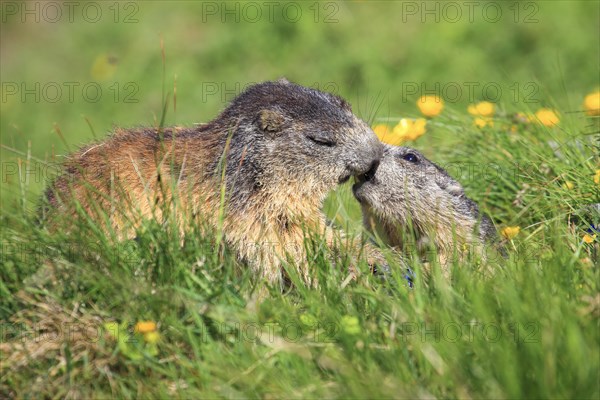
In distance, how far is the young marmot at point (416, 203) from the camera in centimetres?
531

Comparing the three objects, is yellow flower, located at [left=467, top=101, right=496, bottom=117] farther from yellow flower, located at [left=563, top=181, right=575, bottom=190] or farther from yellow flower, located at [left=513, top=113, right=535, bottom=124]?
yellow flower, located at [left=563, top=181, right=575, bottom=190]

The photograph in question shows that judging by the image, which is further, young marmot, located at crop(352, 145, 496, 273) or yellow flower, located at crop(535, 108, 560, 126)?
yellow flower, located at crop(535, 108, 560, 126)

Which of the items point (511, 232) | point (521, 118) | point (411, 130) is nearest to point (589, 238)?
point (511, 232)

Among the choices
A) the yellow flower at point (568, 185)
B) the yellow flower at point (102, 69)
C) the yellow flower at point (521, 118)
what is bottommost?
the yellow flower at point (568, 185)

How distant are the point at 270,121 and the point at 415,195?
3.75 ft

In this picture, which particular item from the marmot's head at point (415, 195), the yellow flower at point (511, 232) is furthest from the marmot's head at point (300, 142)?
the yellow flower at point (511, 232)

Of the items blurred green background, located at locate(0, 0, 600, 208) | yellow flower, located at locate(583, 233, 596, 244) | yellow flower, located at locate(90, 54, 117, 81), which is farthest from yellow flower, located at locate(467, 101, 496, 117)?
yellow flower, located at locate(90, 54, 117, 81)

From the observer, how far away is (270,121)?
4977mm

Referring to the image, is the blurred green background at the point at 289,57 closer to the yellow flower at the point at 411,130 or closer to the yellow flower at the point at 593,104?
the yellow flower at the point at 411,130

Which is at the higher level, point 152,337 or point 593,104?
point 593,104

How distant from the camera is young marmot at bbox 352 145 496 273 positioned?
531 centimetres

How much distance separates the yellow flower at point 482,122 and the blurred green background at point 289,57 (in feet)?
10.3

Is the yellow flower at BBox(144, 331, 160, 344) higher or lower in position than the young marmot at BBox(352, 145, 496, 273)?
lower

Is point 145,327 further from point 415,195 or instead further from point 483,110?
point 483,110
